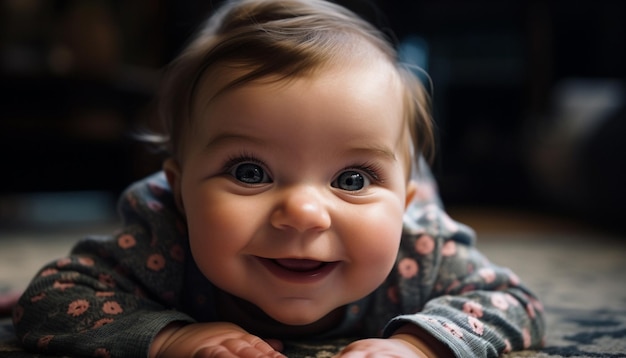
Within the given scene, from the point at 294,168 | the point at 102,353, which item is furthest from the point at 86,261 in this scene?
the point at 294,168

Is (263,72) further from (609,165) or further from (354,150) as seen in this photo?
(609,165)

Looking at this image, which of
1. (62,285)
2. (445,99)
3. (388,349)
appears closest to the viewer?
(388,349)

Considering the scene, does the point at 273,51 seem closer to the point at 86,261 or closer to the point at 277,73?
the point at 277,73

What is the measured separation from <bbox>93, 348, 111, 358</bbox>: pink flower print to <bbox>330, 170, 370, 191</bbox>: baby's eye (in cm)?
22

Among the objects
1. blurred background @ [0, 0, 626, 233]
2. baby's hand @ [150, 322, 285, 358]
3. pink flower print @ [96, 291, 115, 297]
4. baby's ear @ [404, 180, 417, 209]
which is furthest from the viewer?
blurred background @ [0, 0, 626, 233]

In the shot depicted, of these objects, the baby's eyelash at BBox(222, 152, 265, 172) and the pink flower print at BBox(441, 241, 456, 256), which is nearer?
the baby's eyelash at BBox(222, 152, 265, 172)

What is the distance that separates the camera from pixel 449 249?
28.2 inches

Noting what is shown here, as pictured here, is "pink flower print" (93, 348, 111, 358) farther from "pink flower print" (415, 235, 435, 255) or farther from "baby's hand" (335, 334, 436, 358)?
"pink flower print" (415, 235, 435, 255)

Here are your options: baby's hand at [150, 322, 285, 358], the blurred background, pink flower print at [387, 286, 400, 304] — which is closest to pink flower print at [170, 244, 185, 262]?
baby's hand at [150, 322, 285, 358]

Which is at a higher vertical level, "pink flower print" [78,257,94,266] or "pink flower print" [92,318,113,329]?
"pink flower print" [78,257,94,266]

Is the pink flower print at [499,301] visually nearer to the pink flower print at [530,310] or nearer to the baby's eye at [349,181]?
the pink flower print at [530,310]

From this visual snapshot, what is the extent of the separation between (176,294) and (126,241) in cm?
7

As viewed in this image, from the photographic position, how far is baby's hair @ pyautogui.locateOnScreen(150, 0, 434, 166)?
591 millimetres

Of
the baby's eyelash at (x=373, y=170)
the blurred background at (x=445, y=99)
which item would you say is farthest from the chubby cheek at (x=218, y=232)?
the blurred background at (x=445, y=99)
